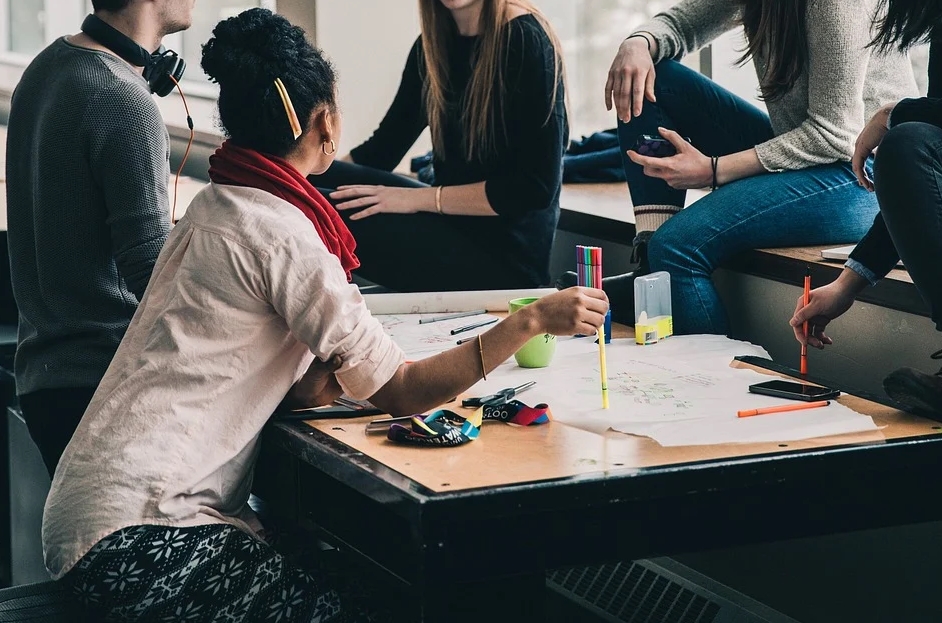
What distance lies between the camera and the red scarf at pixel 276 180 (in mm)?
1352

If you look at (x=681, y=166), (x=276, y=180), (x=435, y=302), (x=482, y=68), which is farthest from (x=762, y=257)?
(x=276, y=180)

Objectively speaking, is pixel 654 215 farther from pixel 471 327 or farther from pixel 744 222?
pixel 471 327

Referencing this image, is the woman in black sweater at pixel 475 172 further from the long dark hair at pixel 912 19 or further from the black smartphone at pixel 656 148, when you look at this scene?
the long dark hair at pixel 912 19

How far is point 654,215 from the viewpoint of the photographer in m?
2.15

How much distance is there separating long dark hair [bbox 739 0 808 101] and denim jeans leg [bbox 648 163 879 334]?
156 mm

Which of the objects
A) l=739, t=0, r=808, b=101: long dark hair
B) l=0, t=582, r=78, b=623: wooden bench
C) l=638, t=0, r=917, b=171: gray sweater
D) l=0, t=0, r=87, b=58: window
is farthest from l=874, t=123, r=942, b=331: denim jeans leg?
l=0, t=0, r=87, b=58: window

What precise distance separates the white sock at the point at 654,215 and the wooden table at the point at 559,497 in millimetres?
880

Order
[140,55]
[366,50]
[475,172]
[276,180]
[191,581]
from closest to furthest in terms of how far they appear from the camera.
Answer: [191,581]
[276,180]
[140,55]
[475,172]
[366,50]

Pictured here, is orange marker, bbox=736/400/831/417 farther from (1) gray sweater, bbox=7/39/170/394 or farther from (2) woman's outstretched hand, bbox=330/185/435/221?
(2) woman's outstretched hand, bbox=330/185/435/221

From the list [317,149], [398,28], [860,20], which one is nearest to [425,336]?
[317,149]

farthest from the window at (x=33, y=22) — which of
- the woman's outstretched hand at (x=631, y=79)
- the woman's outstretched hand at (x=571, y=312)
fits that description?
the woman's outstretched hand at (x=571, y=312)

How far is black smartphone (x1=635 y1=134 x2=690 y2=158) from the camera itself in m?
2.05

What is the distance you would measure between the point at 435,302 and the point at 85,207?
597 millimetres

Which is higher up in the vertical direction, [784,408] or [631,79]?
[631,79]
